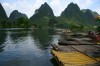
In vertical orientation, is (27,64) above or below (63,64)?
below

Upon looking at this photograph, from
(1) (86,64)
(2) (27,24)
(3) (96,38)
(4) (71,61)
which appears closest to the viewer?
(1) (86,64)

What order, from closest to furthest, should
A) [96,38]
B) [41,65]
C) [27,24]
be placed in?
1. [41,65]
2. [96,38]
3. [27,24]

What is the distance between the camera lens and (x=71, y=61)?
703 inches

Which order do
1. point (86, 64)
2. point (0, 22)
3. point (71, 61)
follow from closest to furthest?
point (86, 64) < point (71, 61) < point (0, 22)

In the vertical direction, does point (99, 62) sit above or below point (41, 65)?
above

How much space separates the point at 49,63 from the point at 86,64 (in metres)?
9.03

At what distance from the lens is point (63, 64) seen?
16844 millimetres

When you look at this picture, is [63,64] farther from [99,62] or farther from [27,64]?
[27,64]

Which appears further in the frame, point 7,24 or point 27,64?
point 7,24

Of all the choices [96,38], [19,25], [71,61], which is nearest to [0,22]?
[19,25]

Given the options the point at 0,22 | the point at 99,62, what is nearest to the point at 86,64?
the point at 99,62

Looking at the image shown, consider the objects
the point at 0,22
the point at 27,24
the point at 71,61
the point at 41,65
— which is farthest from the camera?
the point at 27,24

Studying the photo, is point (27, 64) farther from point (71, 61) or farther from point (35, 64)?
point (71, 61)

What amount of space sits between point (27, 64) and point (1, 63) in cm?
359
